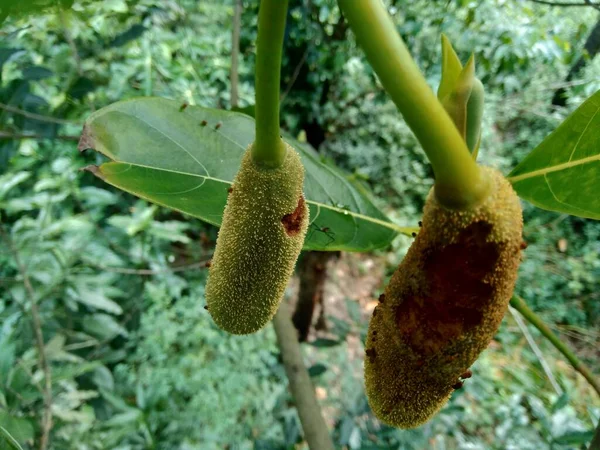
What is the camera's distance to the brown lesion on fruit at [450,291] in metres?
0.29

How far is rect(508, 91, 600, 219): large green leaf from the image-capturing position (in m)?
0.45

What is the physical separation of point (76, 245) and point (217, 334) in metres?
0.76

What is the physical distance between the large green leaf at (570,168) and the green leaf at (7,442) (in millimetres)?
588

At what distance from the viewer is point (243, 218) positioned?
0.39 metres

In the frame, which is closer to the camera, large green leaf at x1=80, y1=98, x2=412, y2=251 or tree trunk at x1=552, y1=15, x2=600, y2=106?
large green leaf at x1=80, y1=98, x2=412, y2=251

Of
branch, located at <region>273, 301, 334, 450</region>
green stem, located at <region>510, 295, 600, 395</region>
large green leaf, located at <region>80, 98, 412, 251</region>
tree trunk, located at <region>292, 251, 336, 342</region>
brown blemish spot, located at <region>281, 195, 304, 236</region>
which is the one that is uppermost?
brown blemish spot, located at <region>281, 195, 304, 236</region>

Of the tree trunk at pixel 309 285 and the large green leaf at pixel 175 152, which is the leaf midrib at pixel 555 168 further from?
the tree trunk at pixel 309 285

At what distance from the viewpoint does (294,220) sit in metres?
0.41

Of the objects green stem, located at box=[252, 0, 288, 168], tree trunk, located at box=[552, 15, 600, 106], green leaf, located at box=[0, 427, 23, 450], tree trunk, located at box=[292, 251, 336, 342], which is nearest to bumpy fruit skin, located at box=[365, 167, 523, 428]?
green stem, located at box=[252, 0, 288, 168]

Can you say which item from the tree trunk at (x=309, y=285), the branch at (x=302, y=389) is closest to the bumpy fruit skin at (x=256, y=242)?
the branch at (x=302, y=389)

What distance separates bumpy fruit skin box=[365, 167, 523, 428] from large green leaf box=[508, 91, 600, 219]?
20 cm

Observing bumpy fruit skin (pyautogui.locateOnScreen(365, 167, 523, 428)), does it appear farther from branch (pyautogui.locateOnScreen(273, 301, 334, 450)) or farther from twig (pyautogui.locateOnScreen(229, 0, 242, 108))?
twig (pyautogui.locateOnScreen(229, 0, 242, 108))

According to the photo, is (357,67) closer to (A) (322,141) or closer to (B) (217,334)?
(A) (322,141)

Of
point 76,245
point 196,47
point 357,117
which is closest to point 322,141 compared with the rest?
point 357,117
